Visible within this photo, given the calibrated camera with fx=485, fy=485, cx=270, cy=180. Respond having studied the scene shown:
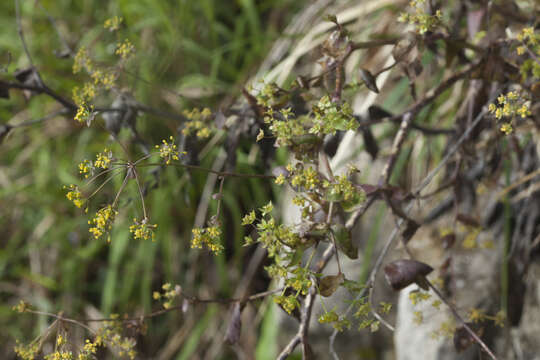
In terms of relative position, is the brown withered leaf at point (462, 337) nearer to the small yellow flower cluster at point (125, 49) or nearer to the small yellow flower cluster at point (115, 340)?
the small yellow flower cluster at point (115, 340)

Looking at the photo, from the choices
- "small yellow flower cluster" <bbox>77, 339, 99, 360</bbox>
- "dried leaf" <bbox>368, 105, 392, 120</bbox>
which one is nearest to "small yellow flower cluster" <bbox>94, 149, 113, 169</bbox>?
"small yellow flower cluster" <bbox>77, 339, 99, 360</bbox>

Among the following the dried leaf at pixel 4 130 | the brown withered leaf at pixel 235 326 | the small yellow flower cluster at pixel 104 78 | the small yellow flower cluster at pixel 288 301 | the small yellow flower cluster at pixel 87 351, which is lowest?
the brown withered leaf at pixel 235 326

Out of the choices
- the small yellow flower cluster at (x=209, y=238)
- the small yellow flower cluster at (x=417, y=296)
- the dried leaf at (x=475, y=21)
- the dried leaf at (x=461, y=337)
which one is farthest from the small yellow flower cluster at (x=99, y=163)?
the dried leaf at (x=475, y=21)

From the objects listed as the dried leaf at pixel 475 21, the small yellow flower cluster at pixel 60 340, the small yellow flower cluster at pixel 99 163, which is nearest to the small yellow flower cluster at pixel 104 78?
the small yellow flower cluster at pixel 99 163

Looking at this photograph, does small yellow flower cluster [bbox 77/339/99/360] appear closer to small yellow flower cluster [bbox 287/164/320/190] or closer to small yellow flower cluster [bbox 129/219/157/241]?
small yellow flower cluster [bbox 129/219/157/241]

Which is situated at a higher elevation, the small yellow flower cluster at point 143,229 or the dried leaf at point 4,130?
the dried leaf at point 4,130

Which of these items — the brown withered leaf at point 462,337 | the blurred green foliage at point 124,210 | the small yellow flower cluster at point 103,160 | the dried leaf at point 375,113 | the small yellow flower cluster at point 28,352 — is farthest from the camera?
the blurred green foliage at point 124,210

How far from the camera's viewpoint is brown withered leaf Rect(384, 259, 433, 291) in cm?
70

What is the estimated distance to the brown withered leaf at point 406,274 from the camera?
2.30 feet

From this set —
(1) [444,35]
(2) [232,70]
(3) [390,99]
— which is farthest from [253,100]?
(2) [232,70]

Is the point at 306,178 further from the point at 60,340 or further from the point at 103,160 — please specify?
the point at 60,340

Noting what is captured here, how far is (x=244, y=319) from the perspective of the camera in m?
1.89

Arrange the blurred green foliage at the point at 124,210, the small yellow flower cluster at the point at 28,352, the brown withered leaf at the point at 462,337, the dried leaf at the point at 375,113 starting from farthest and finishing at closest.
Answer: the blurred green foliage at the point at 124,210
the dried leaf at the point at 375,113
the brown withered leaf at the point at 462,337
the small yellow flower cluster at the point at 28,352

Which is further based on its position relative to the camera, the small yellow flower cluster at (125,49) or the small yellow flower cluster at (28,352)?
the small yellow flower cluster at (125,49)
